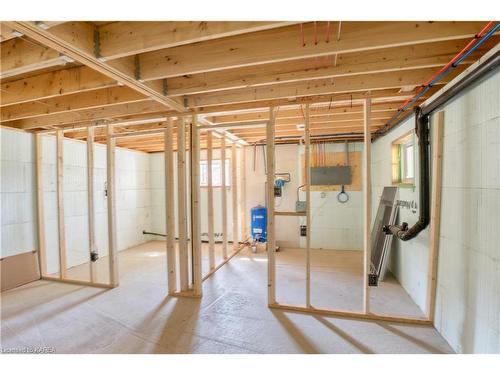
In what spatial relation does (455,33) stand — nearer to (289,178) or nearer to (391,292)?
(391,292)

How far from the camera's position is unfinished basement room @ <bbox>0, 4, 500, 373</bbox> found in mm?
1725

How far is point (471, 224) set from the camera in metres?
1.85

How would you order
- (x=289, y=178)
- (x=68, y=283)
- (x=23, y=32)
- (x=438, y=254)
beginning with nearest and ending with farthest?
1. (x=23, y=32)
2. (x=438, y=254)
3. (x=68, y=283)
4. (x=289, y=178)

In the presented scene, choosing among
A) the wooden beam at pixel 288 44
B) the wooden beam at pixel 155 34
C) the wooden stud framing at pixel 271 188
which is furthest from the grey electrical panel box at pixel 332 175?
the wooden beam at pixel 155 34

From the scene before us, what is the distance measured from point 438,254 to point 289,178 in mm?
3429

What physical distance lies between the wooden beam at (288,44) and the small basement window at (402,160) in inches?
71.5

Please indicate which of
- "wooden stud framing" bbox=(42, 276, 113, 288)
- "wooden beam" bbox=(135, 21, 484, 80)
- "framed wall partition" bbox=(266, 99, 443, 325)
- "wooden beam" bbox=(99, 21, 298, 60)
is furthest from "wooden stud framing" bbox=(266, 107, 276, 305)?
"wooden stud framing" bbox=(42, 276, 113, 288)

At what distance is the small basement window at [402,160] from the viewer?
11.0 ft

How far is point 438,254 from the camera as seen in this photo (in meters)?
2.33

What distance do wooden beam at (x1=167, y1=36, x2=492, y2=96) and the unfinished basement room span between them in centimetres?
1

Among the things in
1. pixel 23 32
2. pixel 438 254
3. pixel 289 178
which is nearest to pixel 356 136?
pixel 289 178

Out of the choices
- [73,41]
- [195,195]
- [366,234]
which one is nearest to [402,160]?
[366,234]
